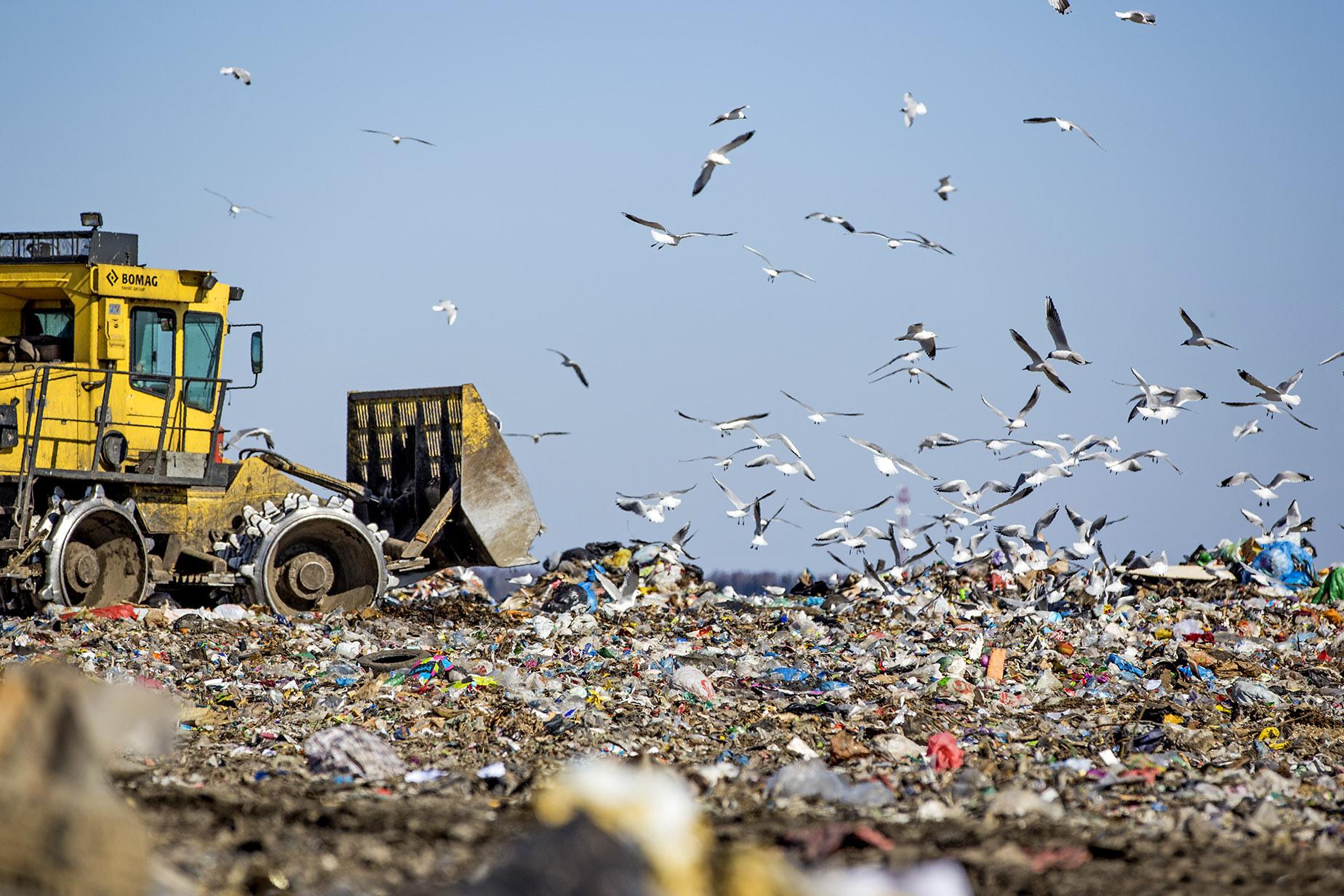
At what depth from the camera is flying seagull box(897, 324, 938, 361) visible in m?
9.67

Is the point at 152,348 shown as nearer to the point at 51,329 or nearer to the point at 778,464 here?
the point at 51,329

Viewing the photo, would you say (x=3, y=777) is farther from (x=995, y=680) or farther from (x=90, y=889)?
(x=995, y=680)

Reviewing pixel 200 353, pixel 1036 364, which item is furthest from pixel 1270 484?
pixel 200 353

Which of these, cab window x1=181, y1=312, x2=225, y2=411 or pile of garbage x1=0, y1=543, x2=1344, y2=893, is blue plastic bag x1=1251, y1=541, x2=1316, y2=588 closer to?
pile of garbage x1=0, y1=543, x2=1344, y2=893

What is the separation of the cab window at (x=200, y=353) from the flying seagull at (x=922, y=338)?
5.74m

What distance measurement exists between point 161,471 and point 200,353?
3.68 ft

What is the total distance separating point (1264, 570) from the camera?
1600 cm

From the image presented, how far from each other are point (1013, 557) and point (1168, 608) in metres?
2.15

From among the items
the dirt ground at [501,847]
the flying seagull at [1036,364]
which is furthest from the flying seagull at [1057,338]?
the dirt ground at [501,847]

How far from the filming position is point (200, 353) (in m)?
11.6

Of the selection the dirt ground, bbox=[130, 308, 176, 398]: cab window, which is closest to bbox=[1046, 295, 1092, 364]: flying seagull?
the dirt ground

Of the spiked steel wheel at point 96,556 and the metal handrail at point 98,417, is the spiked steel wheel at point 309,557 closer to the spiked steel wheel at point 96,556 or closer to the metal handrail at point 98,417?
the metal handrail at point 98,417

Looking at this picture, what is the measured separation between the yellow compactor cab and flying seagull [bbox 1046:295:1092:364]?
5.37 m

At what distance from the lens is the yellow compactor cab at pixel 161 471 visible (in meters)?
10.3
